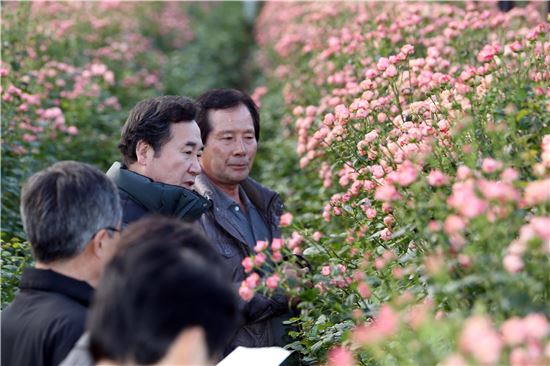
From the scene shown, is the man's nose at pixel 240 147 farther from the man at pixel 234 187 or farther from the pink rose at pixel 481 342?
the pink rose at pixel 481 342

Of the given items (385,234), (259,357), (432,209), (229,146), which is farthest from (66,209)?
(229,146)

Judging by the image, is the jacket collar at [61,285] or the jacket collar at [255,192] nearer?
the jacket collar at [61,285]

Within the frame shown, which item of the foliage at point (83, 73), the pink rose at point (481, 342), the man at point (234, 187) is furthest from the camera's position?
the foliage at point (83, 73)

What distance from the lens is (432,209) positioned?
7.93 feet

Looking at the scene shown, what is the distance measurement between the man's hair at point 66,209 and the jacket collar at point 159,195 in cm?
96

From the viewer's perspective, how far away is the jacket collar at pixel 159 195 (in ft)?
10.1

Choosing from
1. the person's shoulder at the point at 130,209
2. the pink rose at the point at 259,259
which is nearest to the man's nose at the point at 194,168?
the person's shoulder at the point at 130,209

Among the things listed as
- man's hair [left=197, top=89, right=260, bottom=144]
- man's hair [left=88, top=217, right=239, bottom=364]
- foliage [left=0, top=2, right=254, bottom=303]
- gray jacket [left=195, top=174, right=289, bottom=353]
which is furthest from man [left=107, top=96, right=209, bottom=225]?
man's hair [left=88, top=217, right=239, bottom=364]

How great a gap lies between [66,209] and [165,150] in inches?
47.4

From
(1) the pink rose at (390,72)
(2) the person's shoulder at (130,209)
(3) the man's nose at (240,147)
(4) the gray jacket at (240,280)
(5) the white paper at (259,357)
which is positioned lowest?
(4) the gray jacket at (240,280)

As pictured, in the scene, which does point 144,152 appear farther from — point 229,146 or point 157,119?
point 229,146

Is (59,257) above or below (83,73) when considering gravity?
above

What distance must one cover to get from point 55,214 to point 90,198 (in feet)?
0.27

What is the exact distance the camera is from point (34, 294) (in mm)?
2100
